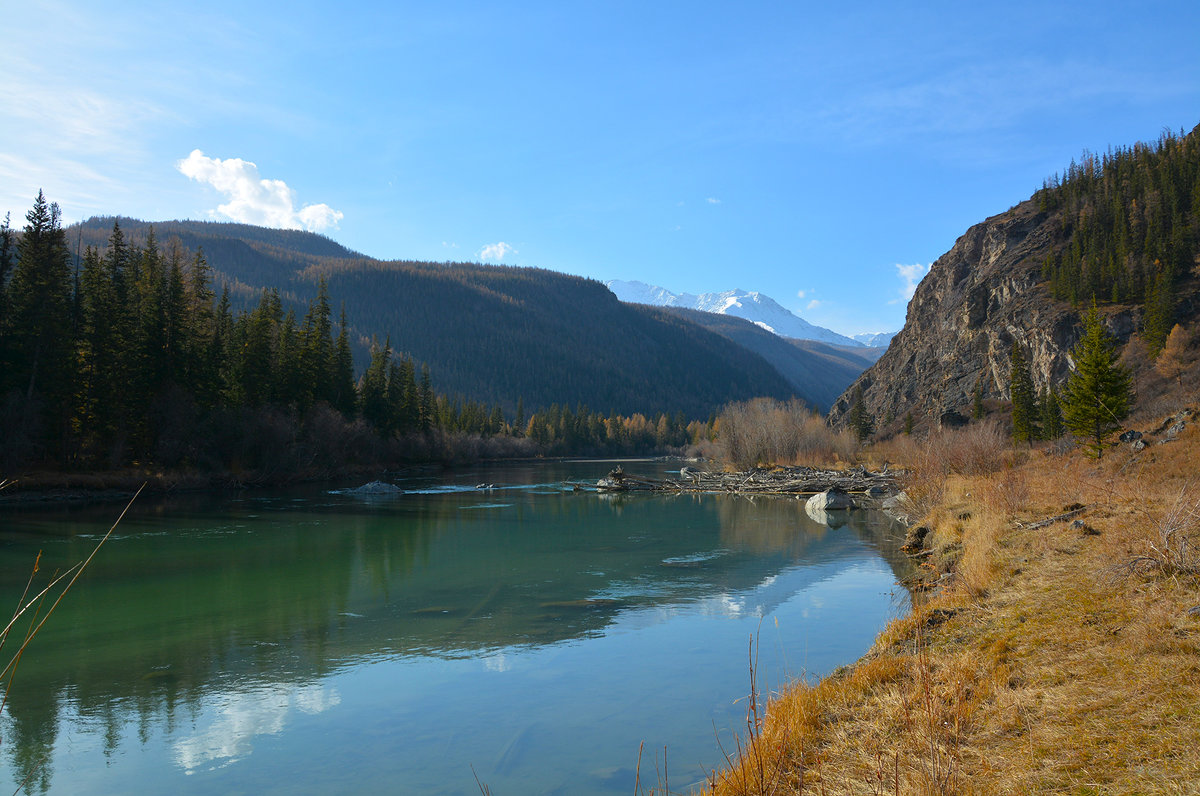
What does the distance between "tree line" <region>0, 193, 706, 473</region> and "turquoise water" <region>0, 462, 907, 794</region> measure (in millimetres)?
16040

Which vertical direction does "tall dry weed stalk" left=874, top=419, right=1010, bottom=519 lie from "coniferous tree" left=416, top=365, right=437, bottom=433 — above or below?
below

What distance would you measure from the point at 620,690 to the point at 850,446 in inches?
2498

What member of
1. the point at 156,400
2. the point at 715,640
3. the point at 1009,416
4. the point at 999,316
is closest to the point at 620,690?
the point at 715,640

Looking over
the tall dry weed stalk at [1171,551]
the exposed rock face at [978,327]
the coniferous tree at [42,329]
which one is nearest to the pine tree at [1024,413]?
the exposed rock face at [978,327]

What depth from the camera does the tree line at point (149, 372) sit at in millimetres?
40156

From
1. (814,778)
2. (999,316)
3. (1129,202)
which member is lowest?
(814,778)

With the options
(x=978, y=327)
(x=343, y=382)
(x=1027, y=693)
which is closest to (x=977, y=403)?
(x=978, y=327)

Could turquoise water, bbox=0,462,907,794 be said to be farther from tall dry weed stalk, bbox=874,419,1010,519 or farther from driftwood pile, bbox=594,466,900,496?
driftwood pile, bbox=594,466,900,496

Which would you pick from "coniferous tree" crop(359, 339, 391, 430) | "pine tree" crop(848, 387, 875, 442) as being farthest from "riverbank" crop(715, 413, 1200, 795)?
"pine tree" crop(848, 387, 875, 442)

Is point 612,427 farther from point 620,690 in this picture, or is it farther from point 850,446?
point 620,690

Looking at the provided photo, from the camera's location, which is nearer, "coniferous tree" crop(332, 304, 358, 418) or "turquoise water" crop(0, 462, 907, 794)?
"turquoise water" crop(0, 462, 907, 794)

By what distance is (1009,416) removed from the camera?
66938 millimetres

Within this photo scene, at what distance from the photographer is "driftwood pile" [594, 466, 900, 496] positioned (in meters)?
44.9

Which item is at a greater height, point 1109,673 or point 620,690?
point 1109,673
